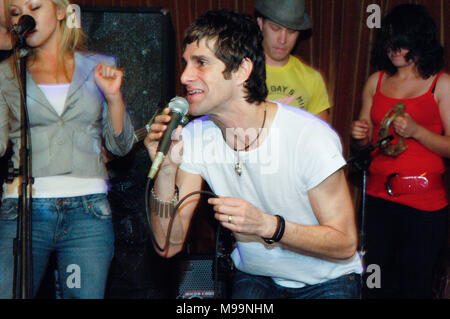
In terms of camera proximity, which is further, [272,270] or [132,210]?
[132,210]

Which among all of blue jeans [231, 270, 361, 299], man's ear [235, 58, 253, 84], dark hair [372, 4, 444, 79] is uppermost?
dark hair [372, 4, 444, 79]

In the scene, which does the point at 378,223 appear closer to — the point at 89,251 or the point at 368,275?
the point at 368,275

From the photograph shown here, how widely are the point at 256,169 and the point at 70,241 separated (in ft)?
2.77

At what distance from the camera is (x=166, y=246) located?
2.16 metres

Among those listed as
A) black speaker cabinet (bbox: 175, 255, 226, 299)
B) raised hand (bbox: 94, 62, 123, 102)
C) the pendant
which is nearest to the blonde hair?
raised hand (bbox: 94, 62, 123, 102)

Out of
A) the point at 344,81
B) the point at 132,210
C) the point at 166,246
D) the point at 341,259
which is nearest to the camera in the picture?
the point at 341,259

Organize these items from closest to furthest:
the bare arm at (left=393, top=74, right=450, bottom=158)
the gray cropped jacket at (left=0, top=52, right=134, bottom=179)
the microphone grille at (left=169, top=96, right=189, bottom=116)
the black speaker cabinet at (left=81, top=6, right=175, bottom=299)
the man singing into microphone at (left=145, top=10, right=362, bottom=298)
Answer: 1. the microphone grille at (left=169, top=96, right=189, bottom=116)
2. the man singing into microphone at (left=145, top=10, right=362, bottom=298)
3. the gray cropped jacket at (left=0, top=52, right=134, bottom=179)
4. the bare arm at (left=393, top=74, right=450, bottom=158)
5. the black speaker cabinet at (left=81, top=6, right=175, bottom=299)

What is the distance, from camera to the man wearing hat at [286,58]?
307 cm

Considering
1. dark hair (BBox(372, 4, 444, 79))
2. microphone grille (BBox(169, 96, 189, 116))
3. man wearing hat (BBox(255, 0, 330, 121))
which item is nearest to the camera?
microphone grille (BBox(169, 96, 189, 116))

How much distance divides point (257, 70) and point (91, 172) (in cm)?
87

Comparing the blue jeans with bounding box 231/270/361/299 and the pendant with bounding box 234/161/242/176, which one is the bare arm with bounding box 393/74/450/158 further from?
the pendant with bounding box 234/161/242/176

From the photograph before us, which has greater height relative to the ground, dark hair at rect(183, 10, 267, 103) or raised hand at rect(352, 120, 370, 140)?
dark hair at rect(183, 10, 267, 103)

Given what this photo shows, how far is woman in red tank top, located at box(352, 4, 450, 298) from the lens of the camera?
8.98 feet

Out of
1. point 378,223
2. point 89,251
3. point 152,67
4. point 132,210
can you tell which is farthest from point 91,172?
point 378,223
